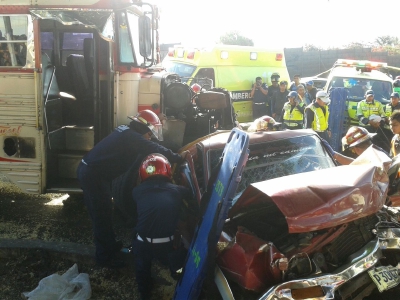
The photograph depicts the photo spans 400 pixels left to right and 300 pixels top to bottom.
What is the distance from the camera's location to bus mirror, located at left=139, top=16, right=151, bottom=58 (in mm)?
5965

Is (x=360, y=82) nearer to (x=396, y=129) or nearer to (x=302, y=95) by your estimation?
(x=302, y=95)

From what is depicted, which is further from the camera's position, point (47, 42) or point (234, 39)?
point (234, 39)

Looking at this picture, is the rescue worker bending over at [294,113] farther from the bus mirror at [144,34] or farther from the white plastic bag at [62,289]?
the white plastic bag at [62,289]

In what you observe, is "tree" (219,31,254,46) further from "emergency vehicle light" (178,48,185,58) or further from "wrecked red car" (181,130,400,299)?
"wrecked red car" (181,130,400,299)

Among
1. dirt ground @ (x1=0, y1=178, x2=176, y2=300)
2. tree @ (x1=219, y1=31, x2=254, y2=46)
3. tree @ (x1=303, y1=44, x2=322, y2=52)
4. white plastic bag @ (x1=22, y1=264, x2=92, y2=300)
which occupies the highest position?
tree @ (x1=219, y1=31, x2=254, y2=46)

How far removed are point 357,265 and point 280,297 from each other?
66 centimetres

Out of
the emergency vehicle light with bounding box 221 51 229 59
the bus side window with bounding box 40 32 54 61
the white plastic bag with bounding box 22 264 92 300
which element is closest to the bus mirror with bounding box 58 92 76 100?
the bus side window with bounding box 40 32 54 61

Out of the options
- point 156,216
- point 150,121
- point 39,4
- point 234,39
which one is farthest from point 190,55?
point 234,39

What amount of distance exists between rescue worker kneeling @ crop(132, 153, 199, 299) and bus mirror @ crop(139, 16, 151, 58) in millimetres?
2437

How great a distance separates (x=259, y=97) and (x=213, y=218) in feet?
29.9

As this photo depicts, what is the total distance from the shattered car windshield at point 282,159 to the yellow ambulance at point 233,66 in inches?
253

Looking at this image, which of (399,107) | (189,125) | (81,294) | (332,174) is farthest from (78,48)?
(399,107)

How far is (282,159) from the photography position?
170 inches

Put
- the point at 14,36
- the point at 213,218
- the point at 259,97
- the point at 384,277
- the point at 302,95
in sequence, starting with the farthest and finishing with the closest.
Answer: the point at 259,97 → the point at 302,95 → the point at 14,36 → the point at 213,218 → the point at 384,277
